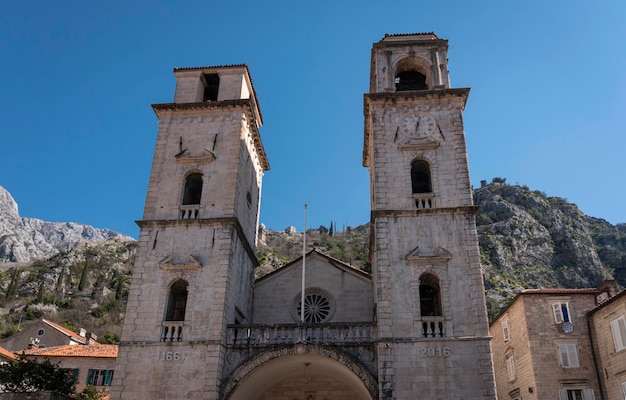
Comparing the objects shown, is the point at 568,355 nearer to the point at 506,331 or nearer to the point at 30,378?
the point at 506,331

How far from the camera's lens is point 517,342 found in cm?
2875

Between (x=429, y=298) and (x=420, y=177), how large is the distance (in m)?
5.57

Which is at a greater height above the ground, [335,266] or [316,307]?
[335,266]

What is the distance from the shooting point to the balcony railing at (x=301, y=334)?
20.4 m

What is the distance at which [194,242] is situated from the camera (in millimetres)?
22219

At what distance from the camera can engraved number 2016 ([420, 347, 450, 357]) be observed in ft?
62.7

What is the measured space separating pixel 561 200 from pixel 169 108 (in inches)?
3324

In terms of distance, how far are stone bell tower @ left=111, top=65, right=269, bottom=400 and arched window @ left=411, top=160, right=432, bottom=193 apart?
7.69 m

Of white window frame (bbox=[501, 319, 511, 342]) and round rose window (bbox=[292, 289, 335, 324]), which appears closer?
round rose window (bbox=[292, 289, 335, 324])

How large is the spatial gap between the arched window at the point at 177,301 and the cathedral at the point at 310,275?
8 centimetres

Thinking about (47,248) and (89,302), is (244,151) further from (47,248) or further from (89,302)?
(47,248)

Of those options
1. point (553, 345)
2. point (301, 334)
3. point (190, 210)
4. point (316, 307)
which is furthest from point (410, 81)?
point (553, 345)

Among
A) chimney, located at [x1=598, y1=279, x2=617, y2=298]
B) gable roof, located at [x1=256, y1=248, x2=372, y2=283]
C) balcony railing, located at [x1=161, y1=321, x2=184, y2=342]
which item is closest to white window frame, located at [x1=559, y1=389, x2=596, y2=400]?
chimney, located at [x1=598, y1=279, x2=617, y2=298]

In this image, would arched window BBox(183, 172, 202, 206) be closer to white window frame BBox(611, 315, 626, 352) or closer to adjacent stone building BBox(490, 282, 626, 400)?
adjacent stone building BBox(490, 282, 626, 400)
